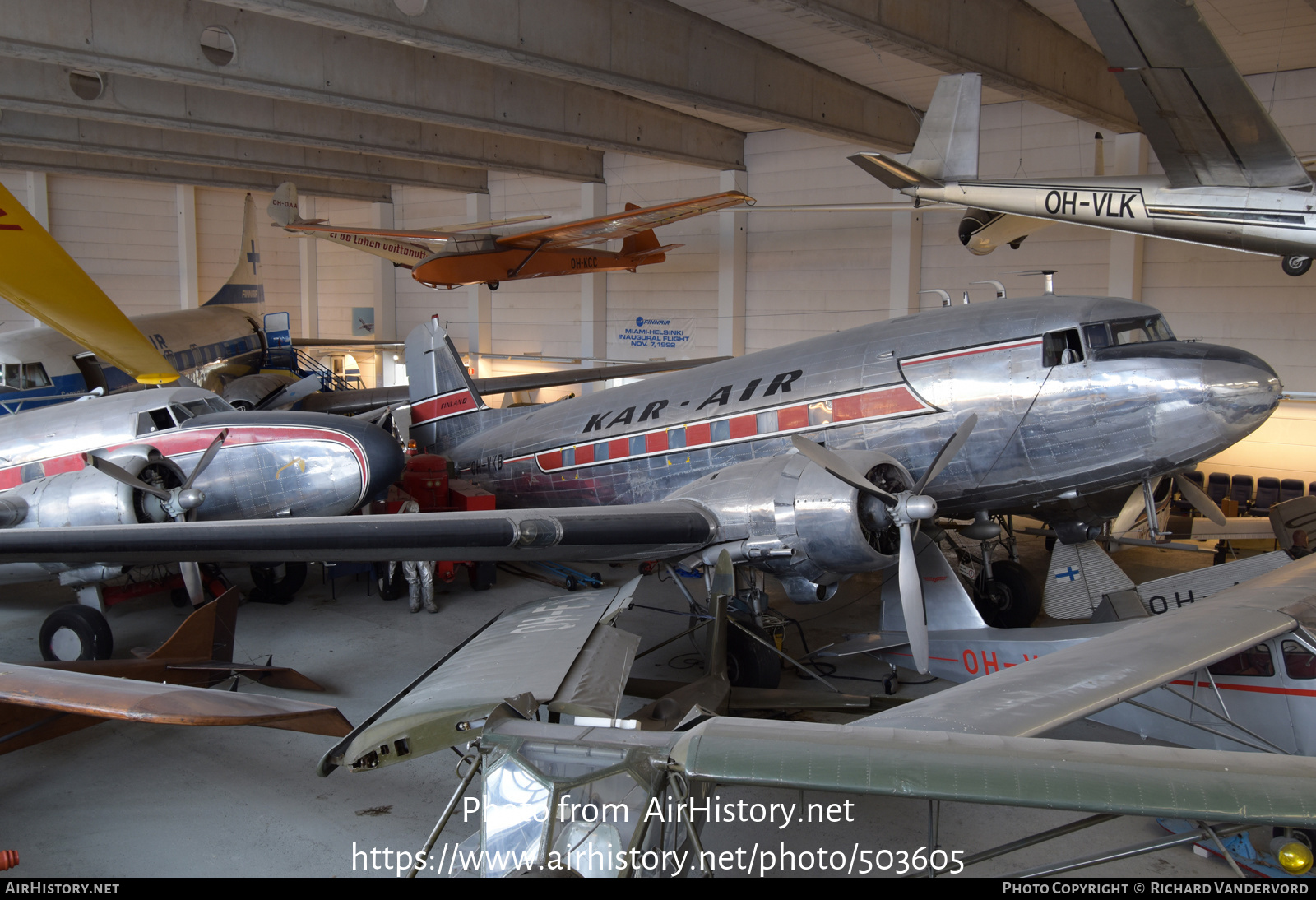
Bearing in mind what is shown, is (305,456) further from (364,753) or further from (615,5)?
(615,5)

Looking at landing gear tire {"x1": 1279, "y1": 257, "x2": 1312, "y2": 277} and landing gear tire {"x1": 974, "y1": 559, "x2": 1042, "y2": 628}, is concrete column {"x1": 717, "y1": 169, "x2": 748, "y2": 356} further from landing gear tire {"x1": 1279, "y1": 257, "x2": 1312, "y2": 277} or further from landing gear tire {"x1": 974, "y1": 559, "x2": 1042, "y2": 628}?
landing gear tire {"x1": 1279, "y1": 257, "x2": 1312, "y2": 277}

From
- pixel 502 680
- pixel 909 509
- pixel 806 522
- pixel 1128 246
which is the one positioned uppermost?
pixel 1128 246

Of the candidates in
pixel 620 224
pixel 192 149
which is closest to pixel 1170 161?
pixel 620 224

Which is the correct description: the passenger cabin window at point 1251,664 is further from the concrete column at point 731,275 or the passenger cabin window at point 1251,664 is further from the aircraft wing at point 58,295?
the concrete column at point 731,275

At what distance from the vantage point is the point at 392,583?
1258 cm

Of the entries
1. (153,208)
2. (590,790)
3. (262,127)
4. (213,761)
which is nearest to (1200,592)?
(590,790)

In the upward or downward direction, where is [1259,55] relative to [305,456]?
upward

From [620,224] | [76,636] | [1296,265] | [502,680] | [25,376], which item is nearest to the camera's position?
[502,680]

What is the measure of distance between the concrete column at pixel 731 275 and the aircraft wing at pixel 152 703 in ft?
59.9

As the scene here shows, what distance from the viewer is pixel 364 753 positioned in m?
5.41

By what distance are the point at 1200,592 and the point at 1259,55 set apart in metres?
11.1

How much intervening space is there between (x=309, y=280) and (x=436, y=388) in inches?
975

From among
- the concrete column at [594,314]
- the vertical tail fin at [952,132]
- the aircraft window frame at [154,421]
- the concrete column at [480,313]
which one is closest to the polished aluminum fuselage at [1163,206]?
the vertical tail fin at [952,132]

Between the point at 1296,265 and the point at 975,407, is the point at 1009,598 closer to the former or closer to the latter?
the point at 975,407
